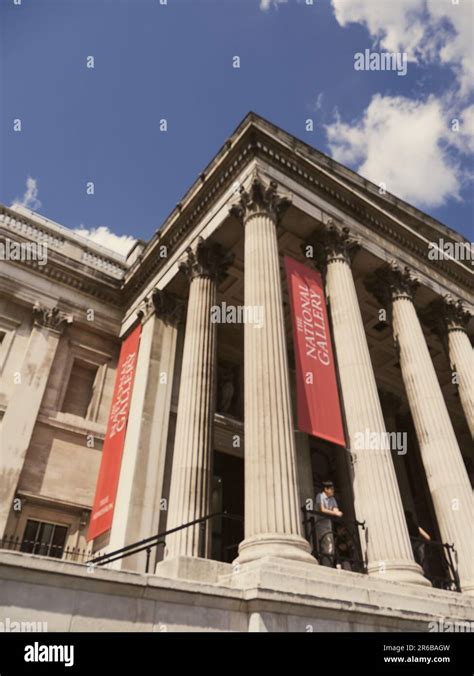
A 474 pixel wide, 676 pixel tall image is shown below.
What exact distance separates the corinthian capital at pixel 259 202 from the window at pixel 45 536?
9708 millimetres

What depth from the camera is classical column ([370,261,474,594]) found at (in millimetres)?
10305

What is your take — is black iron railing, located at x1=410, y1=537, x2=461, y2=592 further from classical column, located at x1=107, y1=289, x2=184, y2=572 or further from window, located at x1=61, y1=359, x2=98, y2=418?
window, located at x1=61, y1=359, x2=98, y2=418

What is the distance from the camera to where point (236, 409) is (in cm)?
1617

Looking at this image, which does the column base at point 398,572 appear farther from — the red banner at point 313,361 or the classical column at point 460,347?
the classical column at point 460,347

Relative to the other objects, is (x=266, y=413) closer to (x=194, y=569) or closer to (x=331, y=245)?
(x=194, y=569)

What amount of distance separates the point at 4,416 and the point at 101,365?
3944 millimetres

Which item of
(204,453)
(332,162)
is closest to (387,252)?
(332,162)

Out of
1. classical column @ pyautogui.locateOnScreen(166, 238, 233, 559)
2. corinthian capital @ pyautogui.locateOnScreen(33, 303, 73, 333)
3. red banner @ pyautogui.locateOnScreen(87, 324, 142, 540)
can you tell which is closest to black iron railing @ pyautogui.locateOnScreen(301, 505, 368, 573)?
classical column @ pyautogui.locateOnScreen(166, 238, 233, 559)

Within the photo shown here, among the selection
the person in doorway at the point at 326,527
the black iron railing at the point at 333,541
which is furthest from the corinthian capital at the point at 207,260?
the black iron railing at the point at 333,541

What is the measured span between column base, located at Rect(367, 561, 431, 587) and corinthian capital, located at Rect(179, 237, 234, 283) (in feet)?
26.6

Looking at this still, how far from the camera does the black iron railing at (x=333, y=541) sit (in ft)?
29.6

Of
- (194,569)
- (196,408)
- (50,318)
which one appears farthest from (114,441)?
(194,569)
